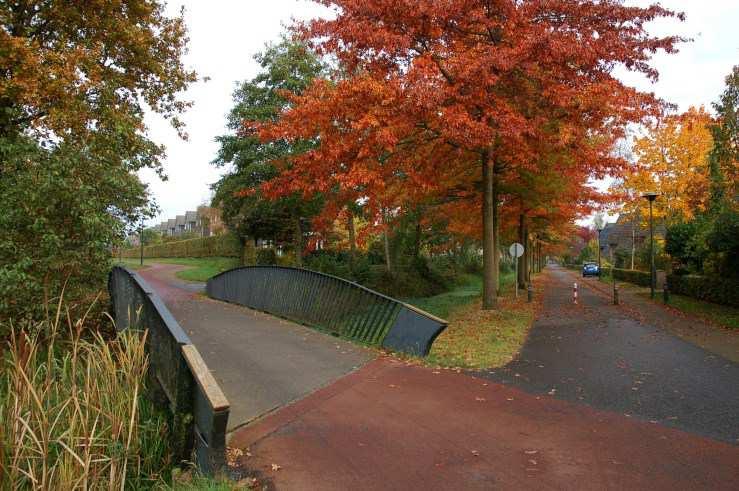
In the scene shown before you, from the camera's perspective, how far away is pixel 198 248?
47125 millimetres

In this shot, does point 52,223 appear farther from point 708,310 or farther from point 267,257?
point 267,257

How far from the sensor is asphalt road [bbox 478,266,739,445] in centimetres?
564

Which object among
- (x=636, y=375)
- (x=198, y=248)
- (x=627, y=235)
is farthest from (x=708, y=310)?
(x=198, y=248)

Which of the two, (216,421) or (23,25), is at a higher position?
(23,25)

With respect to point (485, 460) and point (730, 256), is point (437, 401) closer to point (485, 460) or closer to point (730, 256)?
point (485, 460)

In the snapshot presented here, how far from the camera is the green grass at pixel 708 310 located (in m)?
13.9

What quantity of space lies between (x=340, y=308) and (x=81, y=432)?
5.68 m

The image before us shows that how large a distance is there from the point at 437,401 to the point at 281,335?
4.09 metres

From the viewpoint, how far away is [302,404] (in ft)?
18.1

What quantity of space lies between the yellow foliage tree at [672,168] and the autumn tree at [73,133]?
76.7 ft

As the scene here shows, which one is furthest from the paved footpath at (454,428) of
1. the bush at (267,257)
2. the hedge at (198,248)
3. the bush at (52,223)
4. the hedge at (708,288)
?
the hedge at (198,248)

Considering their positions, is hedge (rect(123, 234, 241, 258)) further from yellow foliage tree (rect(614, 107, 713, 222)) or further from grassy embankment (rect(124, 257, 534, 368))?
yellow foliage tree (rect(614, 107, 713, 222))

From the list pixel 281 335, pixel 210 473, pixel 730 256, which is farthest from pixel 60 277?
pixel 730 256

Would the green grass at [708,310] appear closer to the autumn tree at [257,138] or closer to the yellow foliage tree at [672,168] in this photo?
the yellow foliage tree at [672,168]
